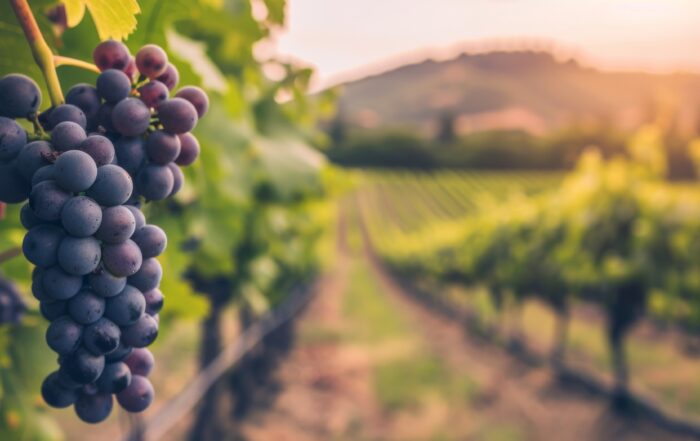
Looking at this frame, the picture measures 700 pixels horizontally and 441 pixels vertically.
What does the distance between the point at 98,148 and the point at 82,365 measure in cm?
28

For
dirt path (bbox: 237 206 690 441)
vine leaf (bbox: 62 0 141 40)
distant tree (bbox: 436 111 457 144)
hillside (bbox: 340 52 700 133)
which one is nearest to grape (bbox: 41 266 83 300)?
vine leaf (bbox: 62 0 141 40)

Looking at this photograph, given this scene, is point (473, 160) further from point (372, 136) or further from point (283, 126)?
point (283, 126)

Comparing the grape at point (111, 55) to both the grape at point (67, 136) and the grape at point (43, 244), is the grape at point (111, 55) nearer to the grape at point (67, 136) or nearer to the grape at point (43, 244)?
the grape at point (67, 136)

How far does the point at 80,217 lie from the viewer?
73 centimetres

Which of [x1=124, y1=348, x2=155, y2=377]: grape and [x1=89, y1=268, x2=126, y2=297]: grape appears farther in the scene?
[x1=124, y1=348, x2=155, y2=377]: grape

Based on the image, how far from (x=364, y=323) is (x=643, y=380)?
10.5 meters

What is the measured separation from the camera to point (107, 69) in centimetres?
81

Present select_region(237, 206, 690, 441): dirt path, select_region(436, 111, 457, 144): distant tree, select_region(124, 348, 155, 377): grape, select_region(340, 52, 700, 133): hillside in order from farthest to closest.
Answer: select_region(340, 52, 700, 133): hillside, select_region(436, 111, 457, 144): distant tree, select_region(237, 206, 690, 441): dirt path, select_region(124, 348, 155, 377): grape

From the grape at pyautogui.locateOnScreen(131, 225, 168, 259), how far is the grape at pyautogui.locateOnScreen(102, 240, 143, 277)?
4cm

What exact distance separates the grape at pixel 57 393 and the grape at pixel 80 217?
0.27 m

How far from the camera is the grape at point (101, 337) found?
0.80m

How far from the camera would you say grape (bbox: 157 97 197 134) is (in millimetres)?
822

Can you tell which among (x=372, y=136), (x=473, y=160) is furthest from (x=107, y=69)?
(x=372, y=136)

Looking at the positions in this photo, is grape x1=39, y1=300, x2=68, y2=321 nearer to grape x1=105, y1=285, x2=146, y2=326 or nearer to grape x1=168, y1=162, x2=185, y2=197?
grape x1=105, y1=285, x2=146, y2=326
